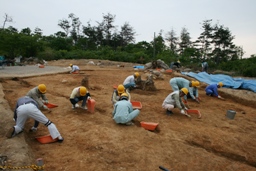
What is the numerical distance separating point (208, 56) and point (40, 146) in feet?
82.1

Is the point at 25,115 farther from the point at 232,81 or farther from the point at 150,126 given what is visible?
the point at 232,81

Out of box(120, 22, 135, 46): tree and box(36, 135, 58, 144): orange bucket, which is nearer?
box(36, 135, 58, 144): orange bucket

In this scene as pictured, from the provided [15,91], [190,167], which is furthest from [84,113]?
[15,91]

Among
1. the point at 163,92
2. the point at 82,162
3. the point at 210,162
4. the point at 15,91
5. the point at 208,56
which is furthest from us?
the point at 208,56

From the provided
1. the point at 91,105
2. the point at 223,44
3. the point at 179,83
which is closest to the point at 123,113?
the point at 91,105

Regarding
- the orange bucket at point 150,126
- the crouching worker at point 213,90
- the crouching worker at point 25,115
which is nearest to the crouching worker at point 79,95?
the crouching worker at point 25,115

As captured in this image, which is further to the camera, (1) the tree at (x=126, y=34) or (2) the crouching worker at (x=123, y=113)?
(1) the tree at (x=126, y=34)

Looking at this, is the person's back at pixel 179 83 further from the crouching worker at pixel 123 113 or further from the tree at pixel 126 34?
the tree at pixel 126 34

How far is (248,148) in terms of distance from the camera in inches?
177

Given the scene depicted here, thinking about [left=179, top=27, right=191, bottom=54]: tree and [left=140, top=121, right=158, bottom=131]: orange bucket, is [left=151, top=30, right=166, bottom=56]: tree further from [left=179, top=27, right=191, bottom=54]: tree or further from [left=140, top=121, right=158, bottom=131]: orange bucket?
[left=140, top=121, right=158, bottom=131]: orange bucket

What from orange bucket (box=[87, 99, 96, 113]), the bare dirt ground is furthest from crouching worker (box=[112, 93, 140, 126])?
orange bucket (box=[87, 99, 96, 113])

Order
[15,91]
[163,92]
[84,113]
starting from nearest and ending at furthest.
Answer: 1. [84,113]
2. [15,91]
3. [163,92]

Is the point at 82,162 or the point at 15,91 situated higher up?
the point at 15,91

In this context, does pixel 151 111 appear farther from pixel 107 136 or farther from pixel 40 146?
pixel 40 146
